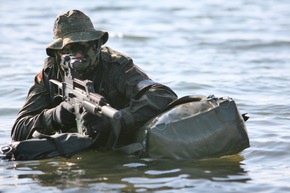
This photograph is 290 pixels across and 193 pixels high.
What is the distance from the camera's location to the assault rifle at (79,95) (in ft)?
19.8

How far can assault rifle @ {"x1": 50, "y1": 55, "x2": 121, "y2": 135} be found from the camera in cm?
604

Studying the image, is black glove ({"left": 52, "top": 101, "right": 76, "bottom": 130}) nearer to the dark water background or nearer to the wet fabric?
the wet fabric

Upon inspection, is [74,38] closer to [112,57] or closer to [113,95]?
[112,57]

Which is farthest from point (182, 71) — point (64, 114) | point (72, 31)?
point (64, 114)

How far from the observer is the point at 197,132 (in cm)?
648

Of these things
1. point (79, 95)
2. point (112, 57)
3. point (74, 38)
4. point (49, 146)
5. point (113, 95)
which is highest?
point (74, 38)

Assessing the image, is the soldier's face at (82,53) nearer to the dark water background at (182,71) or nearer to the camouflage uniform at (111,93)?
the camouflage uniform at (111,93)

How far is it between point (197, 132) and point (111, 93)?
0.84 m

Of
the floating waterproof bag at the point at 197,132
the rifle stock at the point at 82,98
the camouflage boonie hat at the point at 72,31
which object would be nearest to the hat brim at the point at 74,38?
the camouflage boonie hat at the point at 72,31

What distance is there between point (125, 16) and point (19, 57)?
6290 mm

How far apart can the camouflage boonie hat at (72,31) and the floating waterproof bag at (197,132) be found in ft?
2.71

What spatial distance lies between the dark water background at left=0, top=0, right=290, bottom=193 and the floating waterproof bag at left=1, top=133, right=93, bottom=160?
0.41 feet

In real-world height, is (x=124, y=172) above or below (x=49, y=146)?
below

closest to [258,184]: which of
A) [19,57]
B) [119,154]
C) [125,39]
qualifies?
[119,154]
